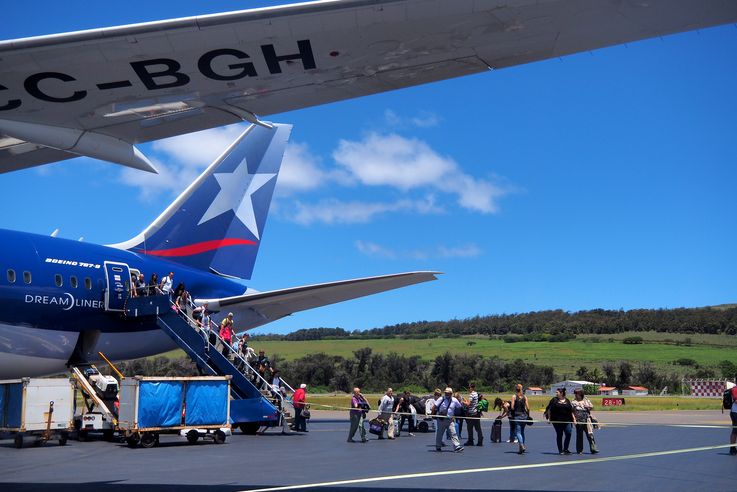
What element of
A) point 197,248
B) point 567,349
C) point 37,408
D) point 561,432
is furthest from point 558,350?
point 37,408

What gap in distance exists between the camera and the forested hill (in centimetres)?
17188

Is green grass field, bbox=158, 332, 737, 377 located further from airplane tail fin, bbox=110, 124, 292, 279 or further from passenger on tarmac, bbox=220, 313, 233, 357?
passenger on tarmac, bbox=220, 313, 233, 357

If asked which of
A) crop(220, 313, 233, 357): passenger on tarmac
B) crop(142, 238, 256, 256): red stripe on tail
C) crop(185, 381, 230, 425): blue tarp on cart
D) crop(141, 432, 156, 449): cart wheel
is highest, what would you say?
crop(142, 238, 256, 256): red stripe on tail

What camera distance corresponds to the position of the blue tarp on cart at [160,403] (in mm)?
19922

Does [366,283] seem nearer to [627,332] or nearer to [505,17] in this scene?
[505,17]

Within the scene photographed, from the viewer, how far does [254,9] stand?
271 inches

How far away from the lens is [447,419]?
66.2ft

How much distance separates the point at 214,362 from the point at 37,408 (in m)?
5.72

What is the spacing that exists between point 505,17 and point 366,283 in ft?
58.6

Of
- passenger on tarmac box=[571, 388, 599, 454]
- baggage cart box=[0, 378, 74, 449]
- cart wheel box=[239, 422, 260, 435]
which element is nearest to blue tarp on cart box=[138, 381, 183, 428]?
baggage cart box=[0, 378, 74, 449]

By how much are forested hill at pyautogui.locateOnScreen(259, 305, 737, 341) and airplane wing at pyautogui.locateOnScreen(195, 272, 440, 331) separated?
435ft

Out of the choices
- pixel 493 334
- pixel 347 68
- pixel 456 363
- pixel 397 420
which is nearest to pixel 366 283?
pixel 397 420

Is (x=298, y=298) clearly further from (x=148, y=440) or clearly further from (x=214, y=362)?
(x=148, y=440)

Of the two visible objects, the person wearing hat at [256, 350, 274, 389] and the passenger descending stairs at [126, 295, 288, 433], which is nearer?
the passenger descending stairs at [126, 295, 288, 433]
